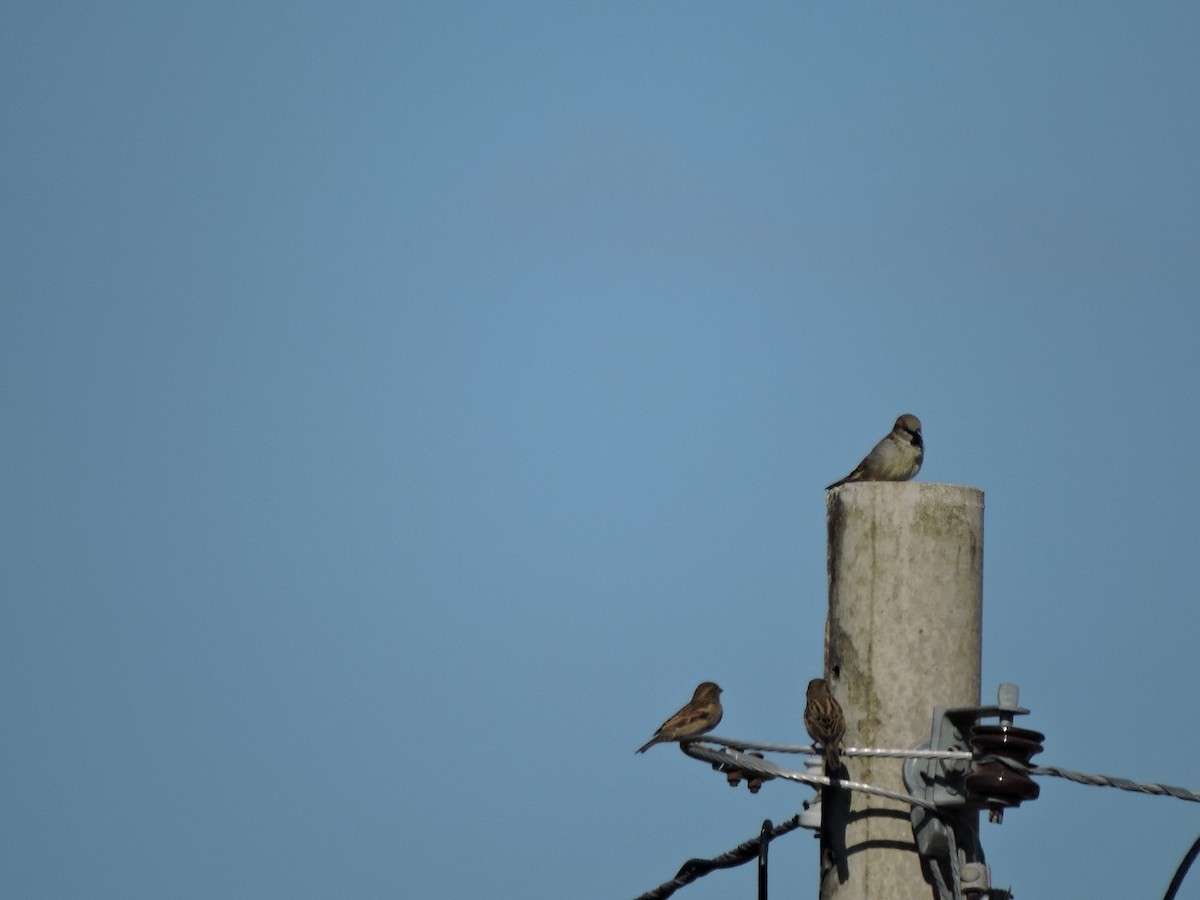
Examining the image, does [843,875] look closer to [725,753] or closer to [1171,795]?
[725,753]

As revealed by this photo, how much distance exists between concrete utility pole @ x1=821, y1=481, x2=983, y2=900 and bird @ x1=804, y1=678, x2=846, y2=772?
0.03m

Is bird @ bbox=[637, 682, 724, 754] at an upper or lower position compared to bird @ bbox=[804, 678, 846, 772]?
lower

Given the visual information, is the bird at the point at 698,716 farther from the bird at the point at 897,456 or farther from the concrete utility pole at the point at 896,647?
the concrete utility pole at the point at 896,647

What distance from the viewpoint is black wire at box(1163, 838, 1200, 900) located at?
19.7 ft

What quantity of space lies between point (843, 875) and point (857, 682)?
64cm

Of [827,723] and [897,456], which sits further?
[897,456]

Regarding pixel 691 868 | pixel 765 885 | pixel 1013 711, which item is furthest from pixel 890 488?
pixel 691 868

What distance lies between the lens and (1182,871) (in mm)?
6039

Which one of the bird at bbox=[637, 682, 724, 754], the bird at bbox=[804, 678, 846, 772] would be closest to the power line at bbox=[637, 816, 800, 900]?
the bird at bbox=[804, 678, 846, 772]

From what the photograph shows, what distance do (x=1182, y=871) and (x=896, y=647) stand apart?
1190mm

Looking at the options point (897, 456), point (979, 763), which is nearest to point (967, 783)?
point (979, 763)

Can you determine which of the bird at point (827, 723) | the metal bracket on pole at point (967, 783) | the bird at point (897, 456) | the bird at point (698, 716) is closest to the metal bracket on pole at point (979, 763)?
the metal bracket on pole at point (967, 783)

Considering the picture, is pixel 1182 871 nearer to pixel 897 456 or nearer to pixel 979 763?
pixel 979 763

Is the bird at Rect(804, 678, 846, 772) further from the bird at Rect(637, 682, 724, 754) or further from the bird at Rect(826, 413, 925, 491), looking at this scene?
the bird at Rect(826, 413, 925, 491)
